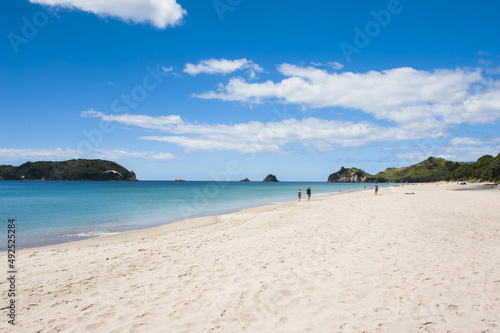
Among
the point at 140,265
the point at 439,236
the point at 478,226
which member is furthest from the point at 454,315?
the point at 478,226

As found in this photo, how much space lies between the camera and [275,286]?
662 cm

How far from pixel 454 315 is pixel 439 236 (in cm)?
769

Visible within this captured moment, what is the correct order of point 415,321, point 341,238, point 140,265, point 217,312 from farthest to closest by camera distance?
point 341,238, point 140,265, point 217,312, point 415,321

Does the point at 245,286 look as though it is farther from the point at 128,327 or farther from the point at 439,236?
the point at 439,236

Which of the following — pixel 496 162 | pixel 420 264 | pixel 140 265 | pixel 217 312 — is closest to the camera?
pixel 217 312

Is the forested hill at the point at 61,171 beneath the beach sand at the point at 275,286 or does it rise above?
above

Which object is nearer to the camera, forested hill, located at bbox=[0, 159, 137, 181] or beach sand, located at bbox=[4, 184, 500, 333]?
beach sand, located at bbox=[4, 184, 500, 333]

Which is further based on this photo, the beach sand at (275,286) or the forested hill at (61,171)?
the forested hill at (61,171)

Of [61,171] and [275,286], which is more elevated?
[61,171]

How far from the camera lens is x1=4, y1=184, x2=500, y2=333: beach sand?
519 centimetres

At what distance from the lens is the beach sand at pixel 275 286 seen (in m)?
5.19

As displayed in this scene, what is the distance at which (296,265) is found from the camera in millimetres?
8109

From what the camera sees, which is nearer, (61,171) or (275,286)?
(275,286)

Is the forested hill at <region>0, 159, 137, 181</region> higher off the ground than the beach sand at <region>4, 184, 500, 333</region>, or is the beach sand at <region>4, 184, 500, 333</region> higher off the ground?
the forested hill at <region>0, 159, 137, 181</region>
